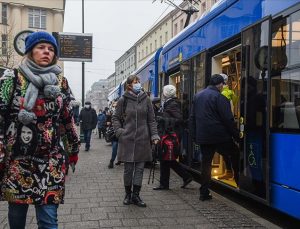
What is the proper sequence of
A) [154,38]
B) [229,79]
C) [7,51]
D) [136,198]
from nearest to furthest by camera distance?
1. [136,198]
2. [229,79]
3. [7,51]
4. [154,38]

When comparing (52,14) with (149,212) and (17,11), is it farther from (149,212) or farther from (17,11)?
(149,212)

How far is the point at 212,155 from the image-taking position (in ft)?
22.8

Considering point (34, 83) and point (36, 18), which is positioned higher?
point (36, 18)

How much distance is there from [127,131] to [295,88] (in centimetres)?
263

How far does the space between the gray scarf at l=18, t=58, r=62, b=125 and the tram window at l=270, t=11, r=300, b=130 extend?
106 inches

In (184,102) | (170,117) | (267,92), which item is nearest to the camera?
A: (267,92)

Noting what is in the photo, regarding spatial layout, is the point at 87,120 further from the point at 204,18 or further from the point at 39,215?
the point at 39,215

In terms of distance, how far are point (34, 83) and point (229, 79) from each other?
584 centimetres

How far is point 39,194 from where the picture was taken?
342 centimetres

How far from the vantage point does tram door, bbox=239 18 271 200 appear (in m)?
5.52

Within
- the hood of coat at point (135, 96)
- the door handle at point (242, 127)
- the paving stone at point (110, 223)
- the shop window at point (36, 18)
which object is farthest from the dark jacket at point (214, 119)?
the shop window at point (36, 18)

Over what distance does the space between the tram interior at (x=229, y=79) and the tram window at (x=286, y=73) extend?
1895 mm

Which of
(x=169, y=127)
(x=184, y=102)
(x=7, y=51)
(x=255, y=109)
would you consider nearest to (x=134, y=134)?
(x=169, y=127)

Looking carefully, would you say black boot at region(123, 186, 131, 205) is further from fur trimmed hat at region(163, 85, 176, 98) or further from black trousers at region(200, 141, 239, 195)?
fur trimmed hat at region(163, 85, 176, 98)
